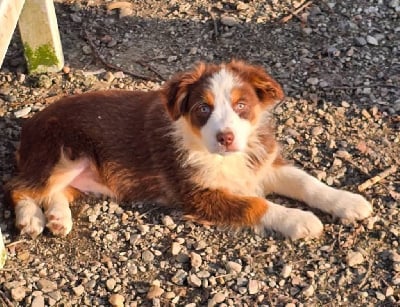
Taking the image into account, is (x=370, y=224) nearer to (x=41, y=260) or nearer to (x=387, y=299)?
(x=387, y=299)

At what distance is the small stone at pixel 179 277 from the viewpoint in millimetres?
4738

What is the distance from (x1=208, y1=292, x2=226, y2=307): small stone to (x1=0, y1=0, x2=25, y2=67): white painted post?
2.01 meters

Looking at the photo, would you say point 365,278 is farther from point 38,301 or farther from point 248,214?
point 38,301

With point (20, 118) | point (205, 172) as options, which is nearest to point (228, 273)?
point (205, 172)

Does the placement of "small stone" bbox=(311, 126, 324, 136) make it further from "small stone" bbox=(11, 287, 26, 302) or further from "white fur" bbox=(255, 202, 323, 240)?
"small stone" bbox=(11, 287, 26, 302)

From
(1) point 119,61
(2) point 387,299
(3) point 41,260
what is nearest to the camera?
(2) point 387,299

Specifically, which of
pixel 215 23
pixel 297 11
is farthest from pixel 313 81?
pixel 215 23

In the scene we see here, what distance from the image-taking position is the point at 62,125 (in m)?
5.37

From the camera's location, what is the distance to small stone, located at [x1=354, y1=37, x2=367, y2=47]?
6696 millimetres

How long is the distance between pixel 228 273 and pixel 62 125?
1.56m

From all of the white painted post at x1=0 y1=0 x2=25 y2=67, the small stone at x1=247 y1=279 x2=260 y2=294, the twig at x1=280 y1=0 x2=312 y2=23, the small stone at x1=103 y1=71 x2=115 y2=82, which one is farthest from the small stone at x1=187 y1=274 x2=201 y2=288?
the twig at x1=280 y1=0 x2=312 y2=23

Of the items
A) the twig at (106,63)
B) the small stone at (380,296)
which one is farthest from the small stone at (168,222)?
the twig at (106,63)

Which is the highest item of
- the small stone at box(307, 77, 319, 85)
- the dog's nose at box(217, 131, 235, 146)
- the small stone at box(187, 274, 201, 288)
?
the dog's nose at box(217, 131, 235, 146)

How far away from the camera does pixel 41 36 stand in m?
6.45
